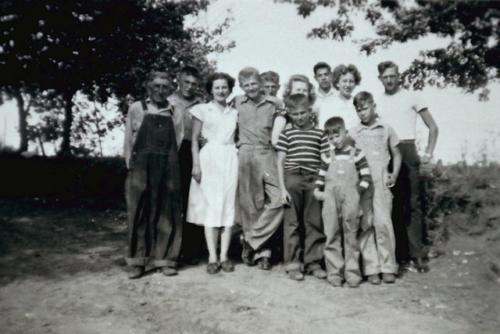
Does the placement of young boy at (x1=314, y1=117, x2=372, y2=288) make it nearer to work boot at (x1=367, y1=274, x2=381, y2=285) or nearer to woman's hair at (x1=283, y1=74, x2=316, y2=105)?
work boot at (x1=367, y1=274, x2=381, y2=285)

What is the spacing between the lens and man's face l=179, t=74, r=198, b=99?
539 centimetres

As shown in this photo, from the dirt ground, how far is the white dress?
62 centimetres

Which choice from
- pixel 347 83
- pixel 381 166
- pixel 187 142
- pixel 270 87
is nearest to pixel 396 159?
pixel 381 166

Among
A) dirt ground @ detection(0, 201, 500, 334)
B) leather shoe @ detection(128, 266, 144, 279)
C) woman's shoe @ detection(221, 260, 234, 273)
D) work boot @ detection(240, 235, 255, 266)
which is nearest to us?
dirt ground @ detection(0, 201, 500, 334)

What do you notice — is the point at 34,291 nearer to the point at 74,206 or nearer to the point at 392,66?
the point at 392,66

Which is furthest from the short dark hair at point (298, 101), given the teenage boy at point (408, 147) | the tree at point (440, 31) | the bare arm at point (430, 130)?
the tree at point (440, 31)

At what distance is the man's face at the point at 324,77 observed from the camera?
5484mm

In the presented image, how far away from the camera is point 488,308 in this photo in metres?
4.09

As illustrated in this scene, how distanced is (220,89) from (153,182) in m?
1.23

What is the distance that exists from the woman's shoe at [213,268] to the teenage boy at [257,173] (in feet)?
1.31

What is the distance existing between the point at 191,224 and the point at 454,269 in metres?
2.93

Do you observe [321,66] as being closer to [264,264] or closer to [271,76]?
[271,76]

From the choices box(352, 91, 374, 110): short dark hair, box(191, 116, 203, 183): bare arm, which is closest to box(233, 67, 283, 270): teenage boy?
box(191, 116, 203, 183): bare arm

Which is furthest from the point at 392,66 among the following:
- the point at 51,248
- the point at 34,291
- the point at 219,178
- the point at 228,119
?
the point at 51,248
